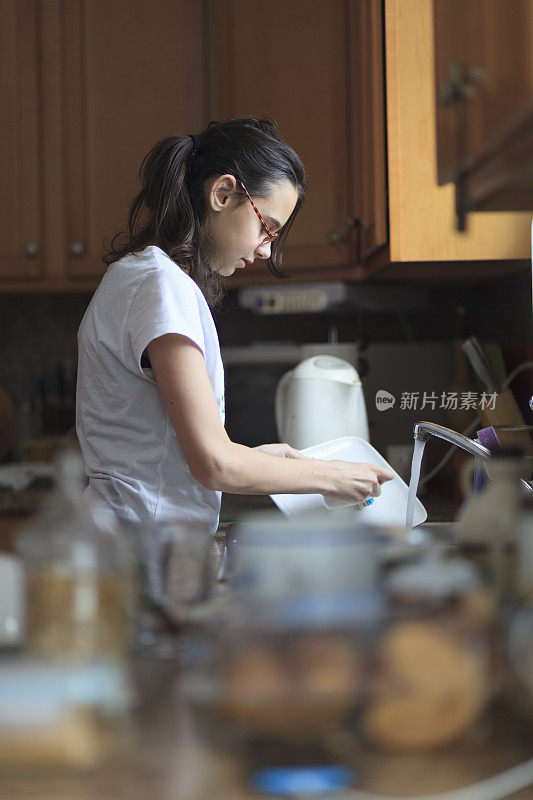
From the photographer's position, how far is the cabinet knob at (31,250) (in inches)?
94.2

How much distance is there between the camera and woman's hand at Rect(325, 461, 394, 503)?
109 centimetres

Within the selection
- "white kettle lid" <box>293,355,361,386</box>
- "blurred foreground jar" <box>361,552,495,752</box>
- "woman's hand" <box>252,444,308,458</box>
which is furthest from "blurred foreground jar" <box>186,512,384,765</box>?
"white kettle lid" <box>293,355,361,386</box>

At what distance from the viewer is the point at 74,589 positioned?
0.47 metres

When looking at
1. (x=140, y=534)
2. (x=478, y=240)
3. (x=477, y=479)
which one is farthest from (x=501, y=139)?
(x=478, y=240)

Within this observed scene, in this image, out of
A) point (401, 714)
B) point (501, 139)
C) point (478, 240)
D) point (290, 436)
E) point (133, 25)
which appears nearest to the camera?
point (401, 714)

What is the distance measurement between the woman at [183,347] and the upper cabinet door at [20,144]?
1187 mm

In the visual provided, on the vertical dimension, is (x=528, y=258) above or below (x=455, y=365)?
above

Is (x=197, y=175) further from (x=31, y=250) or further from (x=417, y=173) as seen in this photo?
(x=31, y=250)

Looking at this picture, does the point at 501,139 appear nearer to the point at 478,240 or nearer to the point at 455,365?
the point at 478,240

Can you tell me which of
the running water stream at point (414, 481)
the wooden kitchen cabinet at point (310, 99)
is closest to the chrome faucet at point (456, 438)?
the running water stream at point (414, 481)

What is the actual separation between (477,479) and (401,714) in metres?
0.69

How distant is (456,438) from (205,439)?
367 mm

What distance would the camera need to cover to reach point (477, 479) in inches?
42.9

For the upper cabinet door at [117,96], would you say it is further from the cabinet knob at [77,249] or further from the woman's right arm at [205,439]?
the woman's right arm at [205,439]
